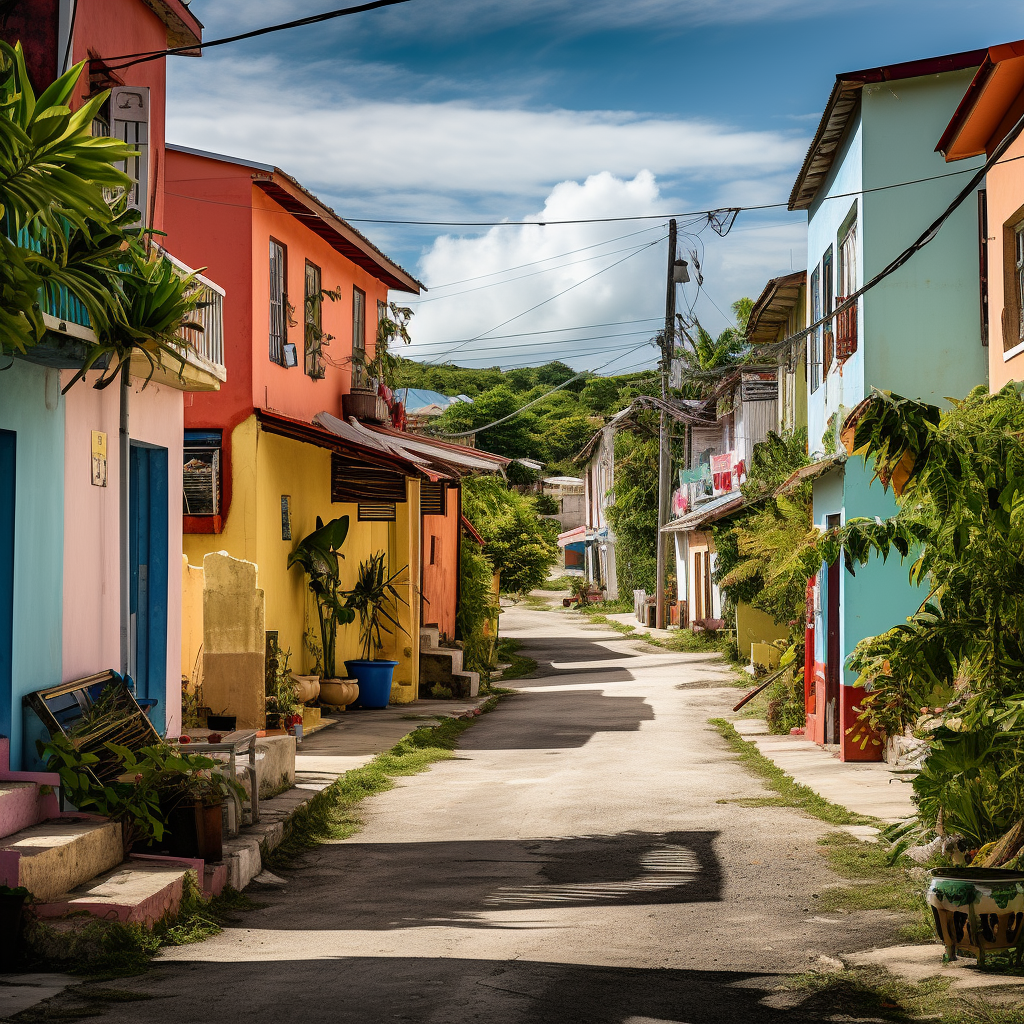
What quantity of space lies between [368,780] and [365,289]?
422 inches

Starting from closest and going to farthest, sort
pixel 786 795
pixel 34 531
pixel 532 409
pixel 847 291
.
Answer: pixel 34 531 → pixel 786 795 → pixel 847 291 → pixel 532 409

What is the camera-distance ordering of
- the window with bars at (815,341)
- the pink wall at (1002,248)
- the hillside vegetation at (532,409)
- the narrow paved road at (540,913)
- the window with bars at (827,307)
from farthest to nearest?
the hillside vegetation at (532,409)
the window with bars at (815,341)
the window with bars at (827,307)
the pink wall at (1002,248)
the narrow paved road at (540,913)

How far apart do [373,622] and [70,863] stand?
12.1 m

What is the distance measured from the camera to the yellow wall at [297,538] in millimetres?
14523

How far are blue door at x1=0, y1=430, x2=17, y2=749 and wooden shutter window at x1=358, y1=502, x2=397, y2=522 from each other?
9.97 m

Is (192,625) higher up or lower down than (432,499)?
lower down

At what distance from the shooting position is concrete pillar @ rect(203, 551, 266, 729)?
11.8 metres

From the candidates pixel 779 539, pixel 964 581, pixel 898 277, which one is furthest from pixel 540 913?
pixel 779 539

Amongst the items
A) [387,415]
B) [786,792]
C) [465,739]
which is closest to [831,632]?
[786,792]

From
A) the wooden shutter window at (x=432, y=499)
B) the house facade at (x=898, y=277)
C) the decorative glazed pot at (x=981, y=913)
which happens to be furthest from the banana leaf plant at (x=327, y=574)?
the decorative glazed pot at (x=981, y=913)

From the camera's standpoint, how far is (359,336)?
1984 cm

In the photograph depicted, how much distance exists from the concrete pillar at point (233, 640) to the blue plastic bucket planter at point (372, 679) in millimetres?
5437

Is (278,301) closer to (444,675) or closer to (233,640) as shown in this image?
(233,640)

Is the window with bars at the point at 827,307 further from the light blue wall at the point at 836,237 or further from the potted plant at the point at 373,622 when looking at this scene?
the potted plant at the point at 373,622
